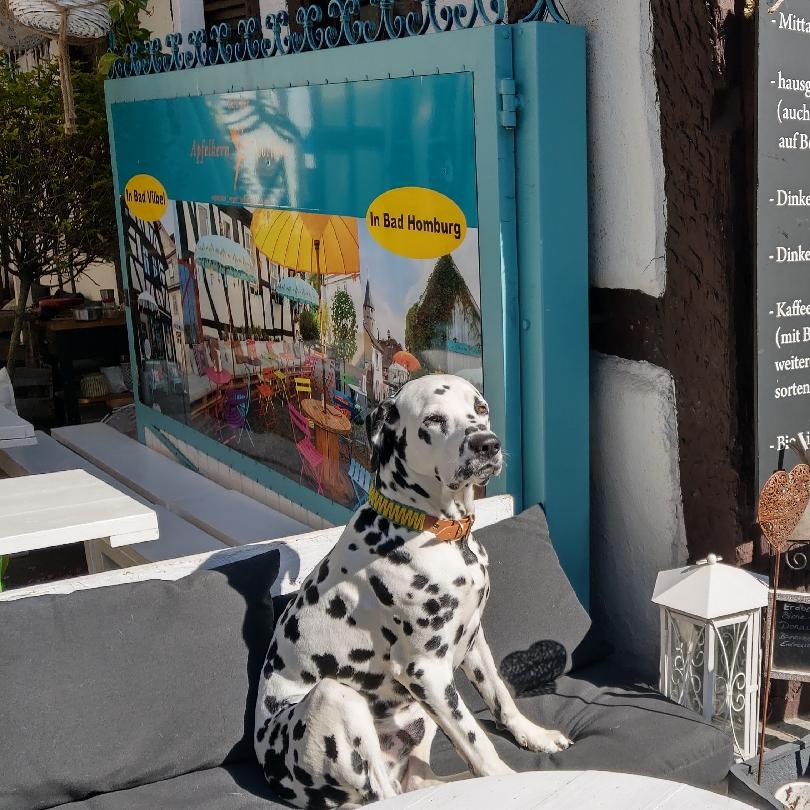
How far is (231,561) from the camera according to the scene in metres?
3.39

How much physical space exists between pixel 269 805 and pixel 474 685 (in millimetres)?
650

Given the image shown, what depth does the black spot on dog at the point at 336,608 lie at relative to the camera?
108 inches

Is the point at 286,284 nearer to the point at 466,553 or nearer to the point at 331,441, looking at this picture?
the point at 331,441

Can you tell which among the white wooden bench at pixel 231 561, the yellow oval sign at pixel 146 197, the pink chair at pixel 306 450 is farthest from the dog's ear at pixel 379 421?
the yellow oval sign at pixel 146 197

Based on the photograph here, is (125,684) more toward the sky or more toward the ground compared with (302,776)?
more toward the sky

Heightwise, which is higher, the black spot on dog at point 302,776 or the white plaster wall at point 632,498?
the white plaster wall at point 632,498

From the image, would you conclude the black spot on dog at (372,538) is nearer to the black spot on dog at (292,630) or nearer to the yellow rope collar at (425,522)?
the yellow rope collar at (425,522)

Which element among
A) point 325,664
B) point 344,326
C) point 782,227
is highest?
point 782,227

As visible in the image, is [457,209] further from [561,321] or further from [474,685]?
[474,685]

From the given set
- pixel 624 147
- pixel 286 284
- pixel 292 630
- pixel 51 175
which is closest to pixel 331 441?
pixel 286 284

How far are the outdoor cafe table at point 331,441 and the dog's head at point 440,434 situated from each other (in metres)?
2.02

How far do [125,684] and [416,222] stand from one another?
2071 millimetres

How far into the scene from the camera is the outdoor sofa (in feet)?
8.99

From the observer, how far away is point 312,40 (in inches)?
178
